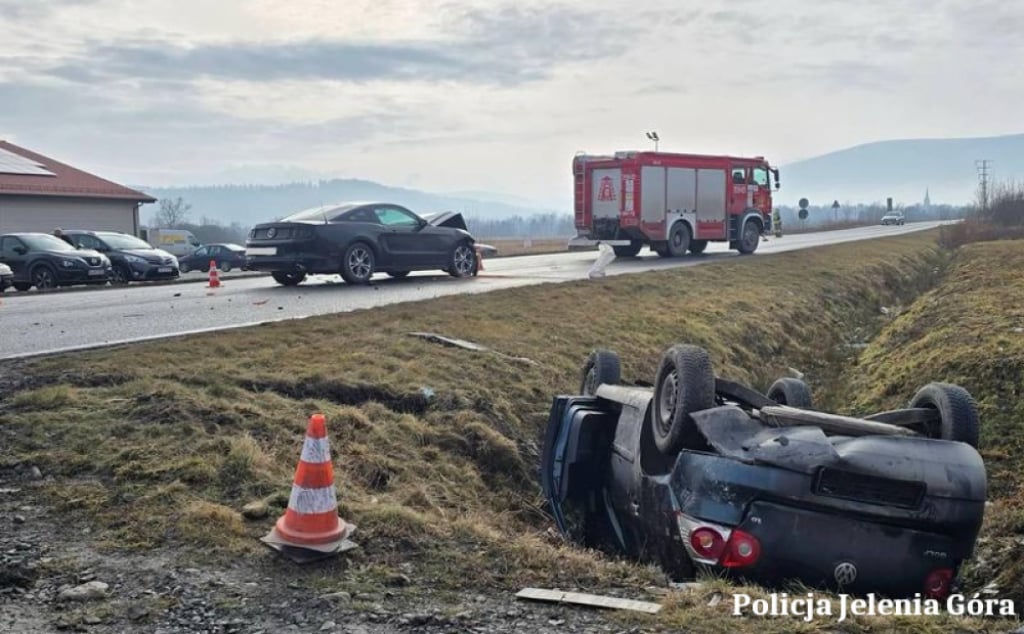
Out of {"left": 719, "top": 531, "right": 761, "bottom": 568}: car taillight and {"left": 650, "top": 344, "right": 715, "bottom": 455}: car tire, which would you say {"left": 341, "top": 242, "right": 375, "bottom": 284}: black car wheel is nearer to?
{"left": 650, "top": 344, "right": 715, "bottom": 455}: car tire

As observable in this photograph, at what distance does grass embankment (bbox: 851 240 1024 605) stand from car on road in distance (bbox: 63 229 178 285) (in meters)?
16.8

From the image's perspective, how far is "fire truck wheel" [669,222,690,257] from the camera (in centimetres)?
2528

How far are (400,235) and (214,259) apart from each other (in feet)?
81.0

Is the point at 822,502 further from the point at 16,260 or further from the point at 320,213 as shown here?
the point at 16,260

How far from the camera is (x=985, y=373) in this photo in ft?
29.5

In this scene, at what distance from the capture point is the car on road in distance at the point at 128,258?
72.0 ft

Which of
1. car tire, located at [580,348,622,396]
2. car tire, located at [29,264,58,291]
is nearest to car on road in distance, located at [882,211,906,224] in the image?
car tire, located at [29,264,58,291]

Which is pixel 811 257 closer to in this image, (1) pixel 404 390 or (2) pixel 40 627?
(1) pixel 404 390

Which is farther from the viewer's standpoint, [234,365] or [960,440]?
[234,365]

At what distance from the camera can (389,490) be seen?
5.52 meters

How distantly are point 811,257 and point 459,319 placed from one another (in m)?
17.0

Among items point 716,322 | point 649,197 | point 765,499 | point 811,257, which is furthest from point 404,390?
point 811,257

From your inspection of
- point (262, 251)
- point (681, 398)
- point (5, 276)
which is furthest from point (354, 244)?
point (681, 398)

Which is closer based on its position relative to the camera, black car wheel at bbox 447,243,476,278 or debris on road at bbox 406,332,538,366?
debris on road at bbox 406,332,538,366
